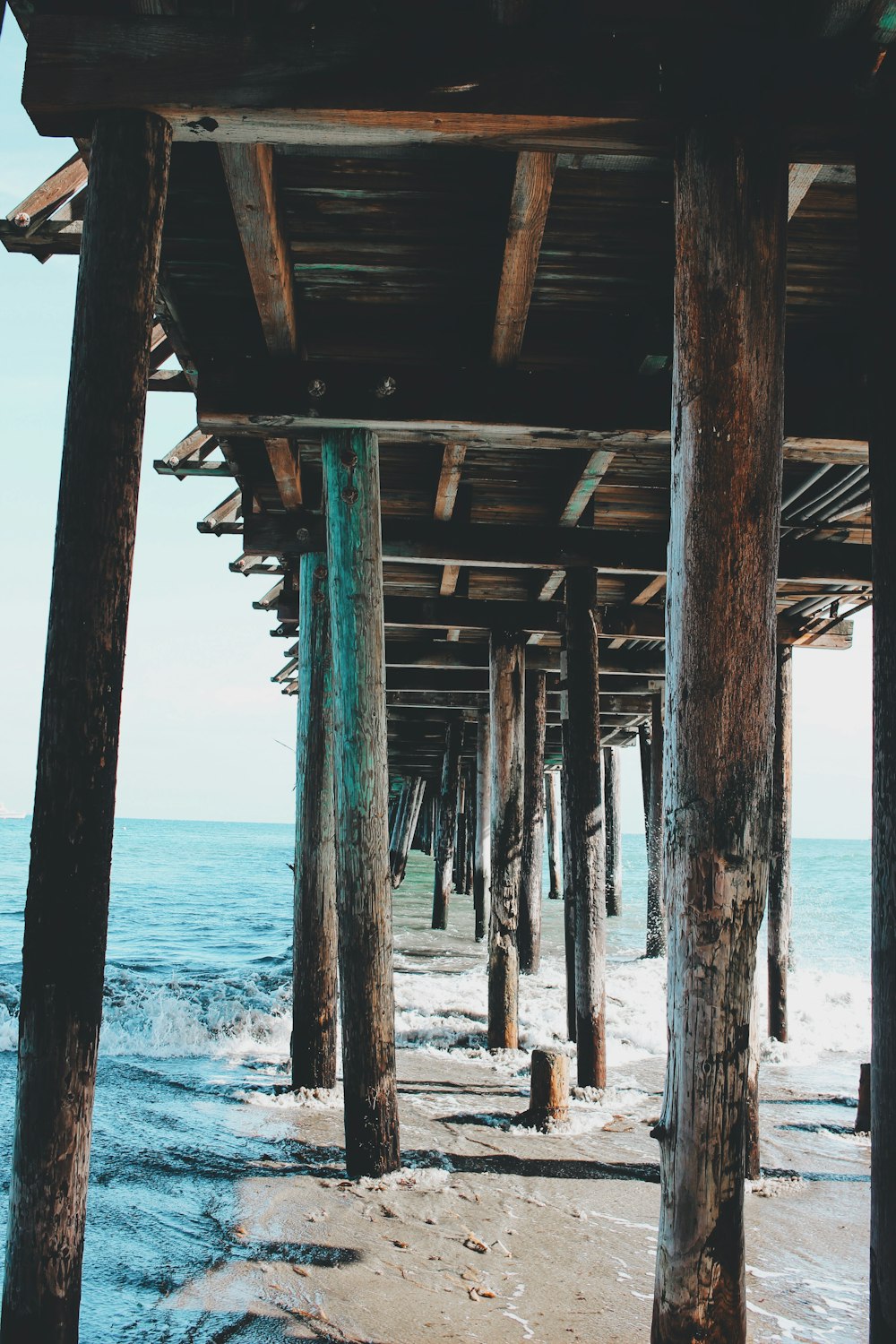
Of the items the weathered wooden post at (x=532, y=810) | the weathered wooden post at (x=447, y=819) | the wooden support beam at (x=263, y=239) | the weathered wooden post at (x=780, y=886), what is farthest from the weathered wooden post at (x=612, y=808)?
the wooden support beam at (x=263, y=239)

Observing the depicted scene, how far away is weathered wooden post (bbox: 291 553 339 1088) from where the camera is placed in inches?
214

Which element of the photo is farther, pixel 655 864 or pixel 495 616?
pixel 655 864

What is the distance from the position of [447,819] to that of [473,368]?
11347 millimetres

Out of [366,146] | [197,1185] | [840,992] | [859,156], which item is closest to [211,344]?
[366,146]

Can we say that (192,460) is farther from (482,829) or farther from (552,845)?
(552,845)

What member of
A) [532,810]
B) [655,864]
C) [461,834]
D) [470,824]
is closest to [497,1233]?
[532,810]

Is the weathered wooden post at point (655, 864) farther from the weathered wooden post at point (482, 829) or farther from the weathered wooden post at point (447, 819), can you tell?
the weathered wooden post at point (447, 819)

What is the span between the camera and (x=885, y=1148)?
86.6 inches

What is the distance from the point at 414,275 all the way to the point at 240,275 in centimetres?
72

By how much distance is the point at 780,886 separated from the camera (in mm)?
7719

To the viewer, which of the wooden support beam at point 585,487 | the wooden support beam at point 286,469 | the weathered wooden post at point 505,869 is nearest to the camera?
the wooden support beam at point 286,469

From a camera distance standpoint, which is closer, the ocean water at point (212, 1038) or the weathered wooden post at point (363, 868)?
the ocean water at point (212, 1038)

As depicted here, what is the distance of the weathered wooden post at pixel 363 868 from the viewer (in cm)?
409

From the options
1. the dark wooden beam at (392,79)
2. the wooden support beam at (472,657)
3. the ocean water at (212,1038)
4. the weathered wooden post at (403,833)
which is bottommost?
the ocean water at (212,1038)
